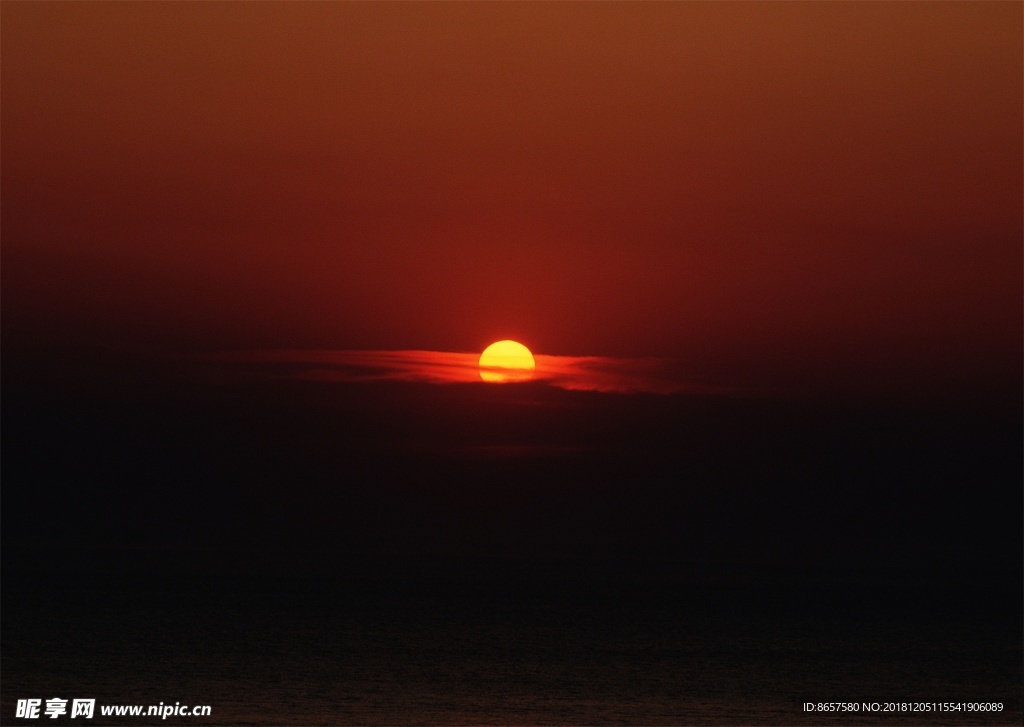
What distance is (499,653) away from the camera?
39.8 m

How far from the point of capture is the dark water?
27516 mm

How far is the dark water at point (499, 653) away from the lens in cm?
2752

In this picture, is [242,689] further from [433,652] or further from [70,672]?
[433,652]

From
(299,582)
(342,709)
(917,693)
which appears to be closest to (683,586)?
(299,582)

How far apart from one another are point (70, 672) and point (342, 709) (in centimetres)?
1218

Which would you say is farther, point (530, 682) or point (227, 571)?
point (227, 571)

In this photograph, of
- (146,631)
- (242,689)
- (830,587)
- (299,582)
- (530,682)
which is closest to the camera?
(242,689)

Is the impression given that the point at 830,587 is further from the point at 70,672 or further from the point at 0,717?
the point at 0,717

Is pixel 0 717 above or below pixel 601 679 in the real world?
below

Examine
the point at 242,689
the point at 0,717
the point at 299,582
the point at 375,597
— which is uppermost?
the point at 299,582

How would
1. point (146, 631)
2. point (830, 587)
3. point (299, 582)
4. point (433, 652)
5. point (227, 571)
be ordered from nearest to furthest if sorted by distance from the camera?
point (433, 652) → point (146, 631) → point (299, 582) → point (830, 587) → point (227, 571)

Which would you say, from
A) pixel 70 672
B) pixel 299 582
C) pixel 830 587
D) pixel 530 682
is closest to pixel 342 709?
pixel 530 682

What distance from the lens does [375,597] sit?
72375 millimetres

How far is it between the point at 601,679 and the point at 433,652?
8.90 meters
